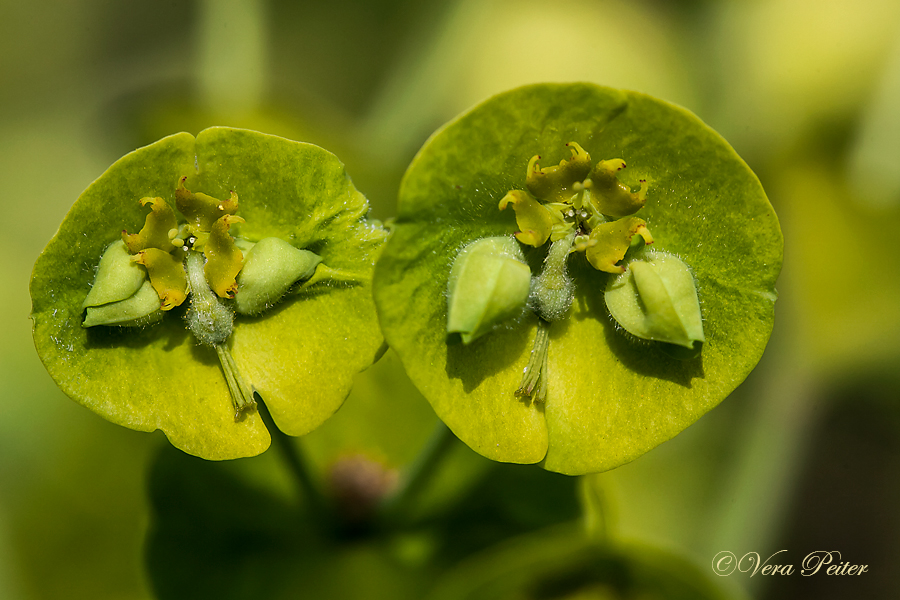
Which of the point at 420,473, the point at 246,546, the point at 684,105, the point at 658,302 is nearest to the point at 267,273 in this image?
the point at 658,302

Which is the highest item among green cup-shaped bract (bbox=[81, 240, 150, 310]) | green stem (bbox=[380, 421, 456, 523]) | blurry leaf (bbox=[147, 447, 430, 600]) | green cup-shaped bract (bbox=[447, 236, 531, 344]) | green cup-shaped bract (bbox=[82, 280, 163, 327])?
green cup-shaped bract (bbox=[447, 236, 531, 344])

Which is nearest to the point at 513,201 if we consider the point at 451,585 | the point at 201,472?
the point at 451,585

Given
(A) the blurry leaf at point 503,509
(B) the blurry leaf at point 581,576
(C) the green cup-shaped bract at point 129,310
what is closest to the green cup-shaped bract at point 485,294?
(C) the green cup-shaped bract at point 129,310

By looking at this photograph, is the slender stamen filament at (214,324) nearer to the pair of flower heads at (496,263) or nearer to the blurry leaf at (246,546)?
the pair of flower heads at (496,263)

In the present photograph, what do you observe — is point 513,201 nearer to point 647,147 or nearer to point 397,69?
point 647,147

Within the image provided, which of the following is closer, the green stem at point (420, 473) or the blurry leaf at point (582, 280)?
the blurry leaf at point (582, 280)

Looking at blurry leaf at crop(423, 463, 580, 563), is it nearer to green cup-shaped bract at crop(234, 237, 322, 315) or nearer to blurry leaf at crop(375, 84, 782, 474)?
blurry leaf at crop(375, 84, 782, 474)

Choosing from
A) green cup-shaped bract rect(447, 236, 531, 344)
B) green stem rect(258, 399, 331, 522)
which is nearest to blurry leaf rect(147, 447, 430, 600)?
green stem rect(258, 399, 331, 522)
